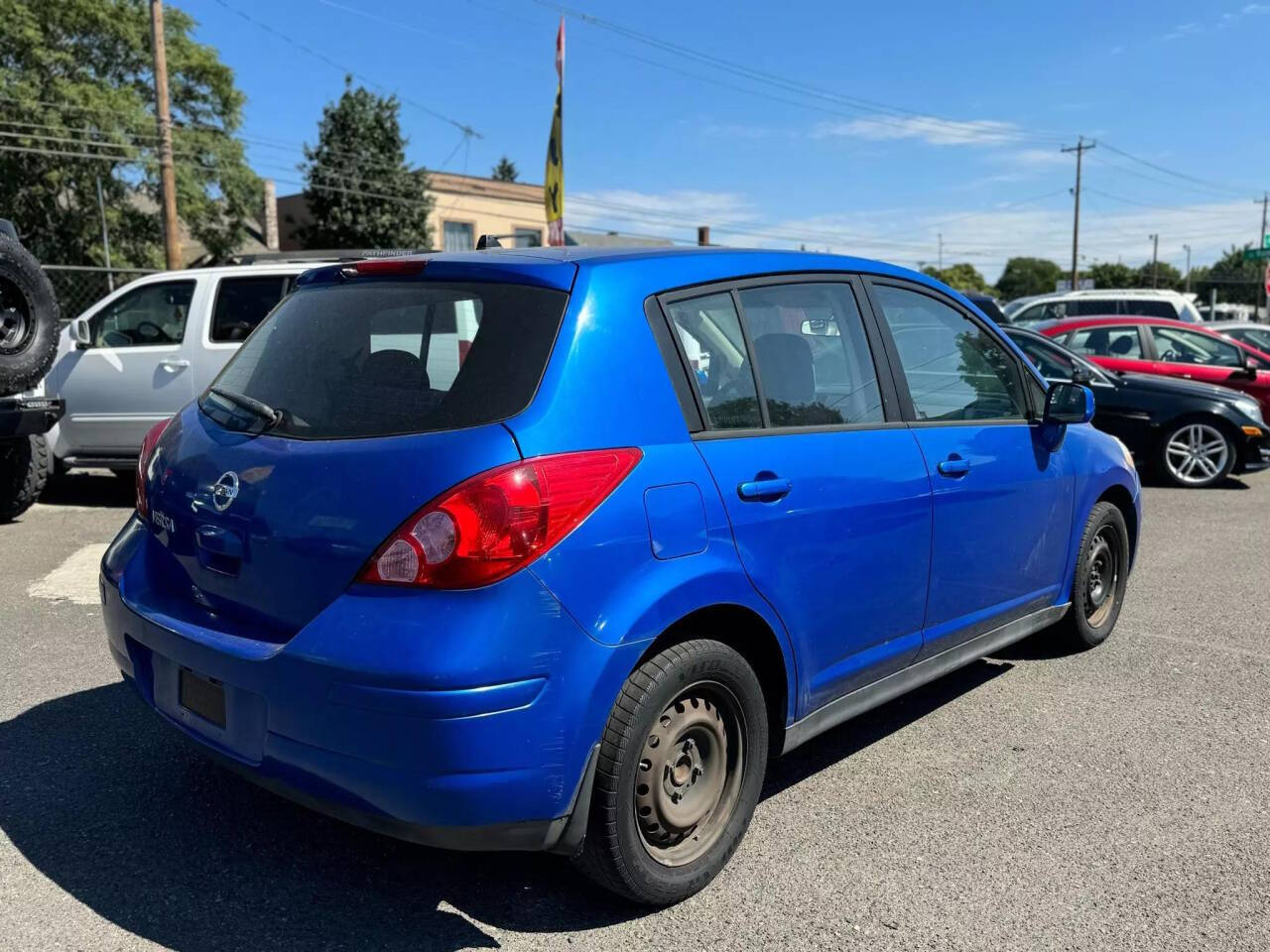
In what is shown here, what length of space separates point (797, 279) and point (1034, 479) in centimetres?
143

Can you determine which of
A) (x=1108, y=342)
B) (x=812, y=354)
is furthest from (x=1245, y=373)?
(x=812, y=354)

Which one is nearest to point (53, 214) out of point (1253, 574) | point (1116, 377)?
point (1116, 377)

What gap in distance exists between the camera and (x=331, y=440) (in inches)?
105

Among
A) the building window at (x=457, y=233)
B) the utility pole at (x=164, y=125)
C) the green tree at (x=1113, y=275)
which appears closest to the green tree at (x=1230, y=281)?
the green tree at (x=1113, y=275)

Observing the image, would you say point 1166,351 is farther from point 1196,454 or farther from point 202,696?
point 202,696

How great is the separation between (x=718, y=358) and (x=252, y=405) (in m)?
1.31

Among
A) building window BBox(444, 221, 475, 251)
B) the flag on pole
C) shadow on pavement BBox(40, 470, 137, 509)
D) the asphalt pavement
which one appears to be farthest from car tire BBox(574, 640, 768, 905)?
building window BBox(444, 221, 475, 251)

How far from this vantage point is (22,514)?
8227 mm

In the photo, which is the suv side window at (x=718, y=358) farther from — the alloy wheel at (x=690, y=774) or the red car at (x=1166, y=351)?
the red car at (x=1166, y=351)

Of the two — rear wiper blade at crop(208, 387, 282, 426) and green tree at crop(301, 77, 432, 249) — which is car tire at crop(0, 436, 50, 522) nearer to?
rear wiper blade at crop(208, 387, 282, 426)

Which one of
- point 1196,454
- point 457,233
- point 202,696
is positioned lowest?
point 1196,454

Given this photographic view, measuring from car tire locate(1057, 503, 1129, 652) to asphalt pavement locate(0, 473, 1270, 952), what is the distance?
0.24 meters

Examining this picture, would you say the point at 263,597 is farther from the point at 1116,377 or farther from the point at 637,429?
the point at 1116,377

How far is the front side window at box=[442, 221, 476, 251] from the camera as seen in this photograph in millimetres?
47500
